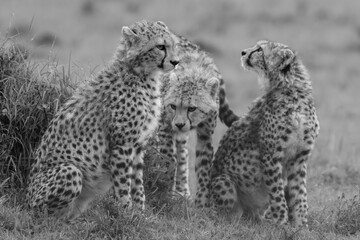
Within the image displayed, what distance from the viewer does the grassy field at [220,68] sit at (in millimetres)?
5512

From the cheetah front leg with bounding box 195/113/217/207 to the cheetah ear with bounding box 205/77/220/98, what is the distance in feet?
0.51

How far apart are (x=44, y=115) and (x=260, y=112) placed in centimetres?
147

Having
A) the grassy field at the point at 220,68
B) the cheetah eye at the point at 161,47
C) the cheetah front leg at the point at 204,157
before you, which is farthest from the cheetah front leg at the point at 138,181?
the cheetah front leg at the point at 204,157

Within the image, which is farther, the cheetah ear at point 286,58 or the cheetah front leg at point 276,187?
the cheetah ear at point 286,58

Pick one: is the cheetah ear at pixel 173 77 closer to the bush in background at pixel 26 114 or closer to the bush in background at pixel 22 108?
the bush in background at pixel 26 114

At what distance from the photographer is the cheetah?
20.6ft

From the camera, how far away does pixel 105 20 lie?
15.1 m

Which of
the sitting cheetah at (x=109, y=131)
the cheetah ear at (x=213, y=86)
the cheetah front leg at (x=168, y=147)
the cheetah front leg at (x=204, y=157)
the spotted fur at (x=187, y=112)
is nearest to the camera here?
the sitting cheetah at (x=109, y=131)

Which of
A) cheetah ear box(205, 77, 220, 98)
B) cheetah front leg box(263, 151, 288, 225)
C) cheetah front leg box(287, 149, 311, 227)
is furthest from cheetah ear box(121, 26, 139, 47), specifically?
cheetah front leg box(287, 149, 311, 227)

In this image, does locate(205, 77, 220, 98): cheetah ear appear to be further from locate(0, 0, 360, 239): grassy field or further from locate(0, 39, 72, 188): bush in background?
locate(0, 39, 72, 188): bush in background

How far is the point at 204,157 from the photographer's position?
6.59 m

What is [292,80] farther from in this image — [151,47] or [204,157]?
[151,47]

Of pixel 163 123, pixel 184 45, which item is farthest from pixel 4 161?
pixel 184 45

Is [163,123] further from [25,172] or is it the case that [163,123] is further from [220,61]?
[220,61]
